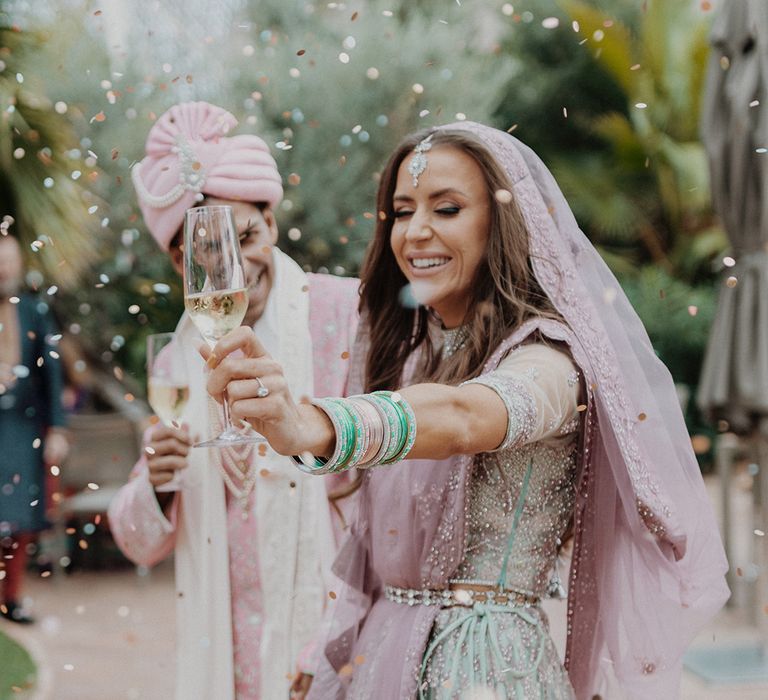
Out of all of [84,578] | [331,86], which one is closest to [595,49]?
[331,86]

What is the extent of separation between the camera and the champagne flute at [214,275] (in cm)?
153

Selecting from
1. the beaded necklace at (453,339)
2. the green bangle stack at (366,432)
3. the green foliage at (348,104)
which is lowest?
the green bangle stack at (366,432)

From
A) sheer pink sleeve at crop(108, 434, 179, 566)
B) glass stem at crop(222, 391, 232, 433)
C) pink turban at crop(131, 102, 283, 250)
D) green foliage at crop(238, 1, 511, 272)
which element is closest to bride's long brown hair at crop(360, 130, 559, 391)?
glass stem at crop(222, 391, 232, 433)

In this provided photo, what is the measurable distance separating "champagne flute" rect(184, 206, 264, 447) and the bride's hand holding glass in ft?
0.27

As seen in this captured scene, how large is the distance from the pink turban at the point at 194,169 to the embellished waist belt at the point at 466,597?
1.19 meters

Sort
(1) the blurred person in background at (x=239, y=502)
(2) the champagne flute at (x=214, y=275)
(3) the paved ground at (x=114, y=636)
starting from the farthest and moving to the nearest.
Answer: (3) the paved ground at (x=114, y=636) → (1) the blurred person in background at (x=239, y=502) → (2) the champagne flute at (x=214, y=275)

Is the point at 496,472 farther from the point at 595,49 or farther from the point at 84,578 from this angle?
the point at 595,49

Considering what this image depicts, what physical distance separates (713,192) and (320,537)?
10.5 ft

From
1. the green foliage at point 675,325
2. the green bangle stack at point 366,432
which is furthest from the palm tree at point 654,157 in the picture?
the green bangle stack at point 366,432

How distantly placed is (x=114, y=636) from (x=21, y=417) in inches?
57.6

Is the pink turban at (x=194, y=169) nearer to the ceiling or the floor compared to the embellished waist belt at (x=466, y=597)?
nearer to the ceiling

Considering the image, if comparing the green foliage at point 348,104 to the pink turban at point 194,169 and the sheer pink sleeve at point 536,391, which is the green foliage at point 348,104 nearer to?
the pink turban at point 194,169

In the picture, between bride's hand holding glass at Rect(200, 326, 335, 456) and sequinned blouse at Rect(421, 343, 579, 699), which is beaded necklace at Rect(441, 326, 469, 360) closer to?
sequinned blouse at Rect(421, 343, 579, 699)

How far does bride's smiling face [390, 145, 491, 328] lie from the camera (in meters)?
1.99
